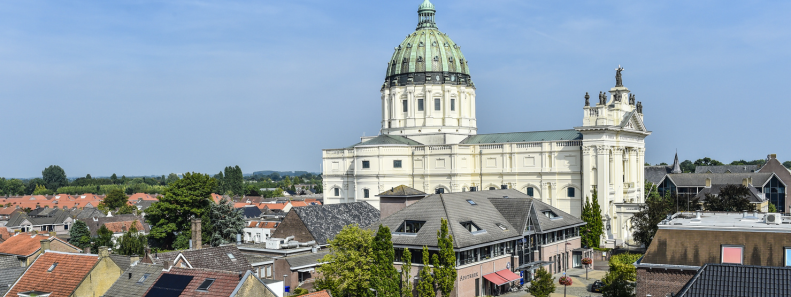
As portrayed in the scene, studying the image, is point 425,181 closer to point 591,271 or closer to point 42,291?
point 591,271

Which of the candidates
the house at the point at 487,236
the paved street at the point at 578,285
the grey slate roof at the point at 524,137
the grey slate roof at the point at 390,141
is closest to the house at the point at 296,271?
the house at the point at 487,236

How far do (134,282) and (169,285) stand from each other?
400cm

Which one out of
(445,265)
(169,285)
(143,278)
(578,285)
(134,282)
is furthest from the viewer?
(578,285)

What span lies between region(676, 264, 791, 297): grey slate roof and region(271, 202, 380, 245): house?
3484 centimetres

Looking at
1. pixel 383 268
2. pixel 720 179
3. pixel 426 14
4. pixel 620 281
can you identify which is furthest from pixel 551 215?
pixel 720 179

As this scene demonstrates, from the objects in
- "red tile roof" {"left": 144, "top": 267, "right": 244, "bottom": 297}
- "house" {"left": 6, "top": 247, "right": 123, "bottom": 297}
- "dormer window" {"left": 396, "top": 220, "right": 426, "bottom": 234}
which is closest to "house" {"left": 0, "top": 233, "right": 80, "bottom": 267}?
"house" {"left": 6, "top": 247, "right": 123, "bottom": 297}

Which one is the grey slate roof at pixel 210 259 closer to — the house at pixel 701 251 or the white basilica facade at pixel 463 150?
the house at pixel 701 251

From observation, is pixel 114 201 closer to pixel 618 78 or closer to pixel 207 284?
pixel 618 78

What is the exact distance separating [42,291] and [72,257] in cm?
240

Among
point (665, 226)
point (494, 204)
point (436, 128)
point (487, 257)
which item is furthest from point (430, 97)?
point (665, 226)

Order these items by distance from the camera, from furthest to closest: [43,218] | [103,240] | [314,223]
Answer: [43,218], [103,240], [314,223]

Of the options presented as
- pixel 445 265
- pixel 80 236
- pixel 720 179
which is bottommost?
pixel 80 236

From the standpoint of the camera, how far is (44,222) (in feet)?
365

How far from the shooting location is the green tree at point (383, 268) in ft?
131
